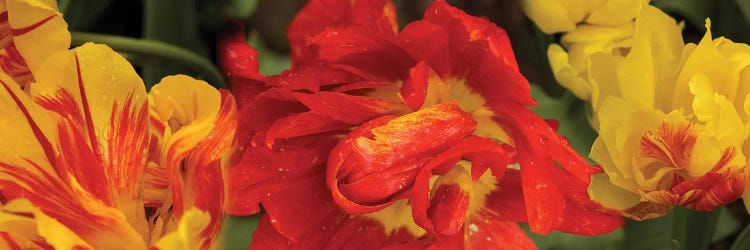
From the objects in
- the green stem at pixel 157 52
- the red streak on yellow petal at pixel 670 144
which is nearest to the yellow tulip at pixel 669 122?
the red streak on yellow petal at pixel 670 144

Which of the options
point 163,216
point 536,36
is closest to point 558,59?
point 536,36

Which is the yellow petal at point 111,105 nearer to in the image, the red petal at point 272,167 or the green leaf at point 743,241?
the red petal at point 272,167

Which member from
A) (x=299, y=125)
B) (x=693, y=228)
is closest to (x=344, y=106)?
(x=299, y=125)

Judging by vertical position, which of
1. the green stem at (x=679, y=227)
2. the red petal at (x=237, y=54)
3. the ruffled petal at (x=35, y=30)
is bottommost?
the green stem at (x=679, y=227)

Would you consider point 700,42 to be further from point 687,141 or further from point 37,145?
point 37,145

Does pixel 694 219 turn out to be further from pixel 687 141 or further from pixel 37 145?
pixel 37 145

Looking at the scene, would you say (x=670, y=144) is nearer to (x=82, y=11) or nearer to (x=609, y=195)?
(x=609, y=195)
